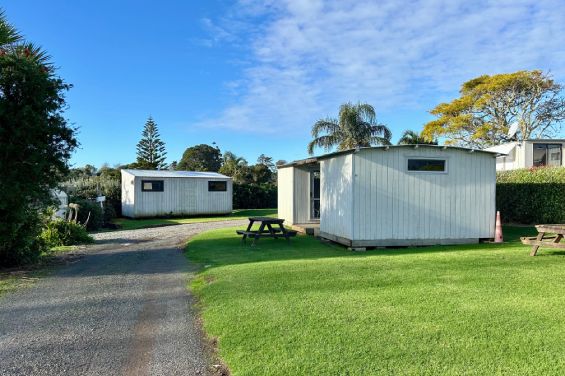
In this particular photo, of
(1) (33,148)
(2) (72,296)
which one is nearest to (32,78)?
(1) (33,148)

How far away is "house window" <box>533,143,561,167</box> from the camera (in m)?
23.3

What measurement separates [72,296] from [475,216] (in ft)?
32.1

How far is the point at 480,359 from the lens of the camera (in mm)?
3453

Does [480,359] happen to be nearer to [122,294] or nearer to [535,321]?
[535,321]

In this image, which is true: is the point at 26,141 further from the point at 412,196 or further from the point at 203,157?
the point at 203,157

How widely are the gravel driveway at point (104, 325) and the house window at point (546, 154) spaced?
21.9 meters

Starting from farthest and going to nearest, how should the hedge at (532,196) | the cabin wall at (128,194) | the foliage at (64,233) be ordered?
the cabin wall at (128,194), the hedge at (532,196), the foliage at (64,233)

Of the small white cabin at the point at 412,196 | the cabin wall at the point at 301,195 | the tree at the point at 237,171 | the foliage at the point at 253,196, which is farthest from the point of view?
the tree at the point at 237,171

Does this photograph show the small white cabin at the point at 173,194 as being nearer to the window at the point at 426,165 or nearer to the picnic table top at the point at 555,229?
the window at the point at 426,165

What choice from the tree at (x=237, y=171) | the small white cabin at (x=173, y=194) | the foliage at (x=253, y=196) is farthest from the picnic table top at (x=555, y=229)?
the tree at (x=237, y=171)

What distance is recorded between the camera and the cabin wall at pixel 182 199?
24344 millimetres

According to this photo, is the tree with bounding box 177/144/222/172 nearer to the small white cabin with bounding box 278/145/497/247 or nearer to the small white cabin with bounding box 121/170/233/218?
the small white cabin with bounding box 121/170/233/218

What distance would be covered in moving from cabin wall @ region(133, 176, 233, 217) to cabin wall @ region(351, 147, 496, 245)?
16.8 m

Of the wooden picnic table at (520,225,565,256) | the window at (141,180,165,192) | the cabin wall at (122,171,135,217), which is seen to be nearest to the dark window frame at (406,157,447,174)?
the wooden picnic table at (520,225,565,256)
